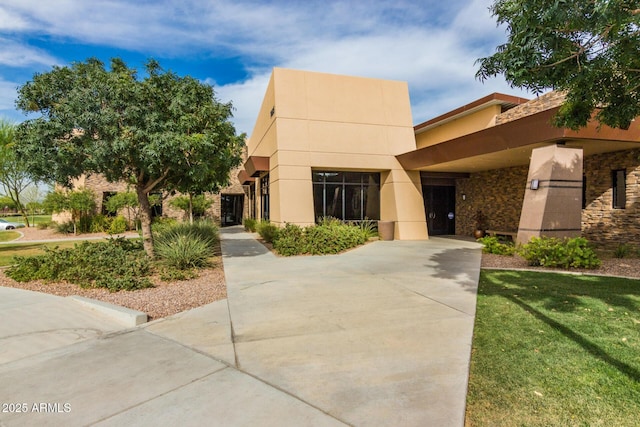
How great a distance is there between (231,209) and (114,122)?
21.9 m

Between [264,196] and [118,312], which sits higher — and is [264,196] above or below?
above

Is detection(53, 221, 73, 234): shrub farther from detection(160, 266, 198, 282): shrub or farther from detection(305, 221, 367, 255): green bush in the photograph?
detection(160, 266, 198, 282): shrub

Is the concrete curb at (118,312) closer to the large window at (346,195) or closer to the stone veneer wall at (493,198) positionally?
the large window at (346,195)

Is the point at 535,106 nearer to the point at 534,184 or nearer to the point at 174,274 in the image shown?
the point at 534,184

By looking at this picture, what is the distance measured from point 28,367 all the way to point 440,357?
441 centimetres

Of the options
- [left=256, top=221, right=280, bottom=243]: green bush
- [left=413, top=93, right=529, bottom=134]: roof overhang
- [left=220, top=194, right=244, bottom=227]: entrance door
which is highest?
[left=413, top=93, right=529, bottom=134]: roof overhang

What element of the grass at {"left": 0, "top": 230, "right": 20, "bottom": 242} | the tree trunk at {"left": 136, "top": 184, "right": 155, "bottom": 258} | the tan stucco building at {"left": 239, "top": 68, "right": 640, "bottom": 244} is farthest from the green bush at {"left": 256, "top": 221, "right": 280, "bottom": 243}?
the grass at {"left": 0, "top": 230, "right": 20, "bottom": 242}

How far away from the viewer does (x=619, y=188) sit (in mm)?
11719

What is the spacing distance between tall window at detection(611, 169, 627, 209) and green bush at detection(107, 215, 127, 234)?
2522 centimetres

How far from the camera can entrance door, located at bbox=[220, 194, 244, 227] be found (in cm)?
2896

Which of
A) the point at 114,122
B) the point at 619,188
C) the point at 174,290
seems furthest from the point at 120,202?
the point at 619,188

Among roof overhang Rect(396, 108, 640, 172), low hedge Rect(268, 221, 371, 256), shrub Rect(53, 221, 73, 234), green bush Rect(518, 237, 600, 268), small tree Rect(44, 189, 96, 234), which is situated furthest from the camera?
shrub Rect(53, 221, 73, 234)

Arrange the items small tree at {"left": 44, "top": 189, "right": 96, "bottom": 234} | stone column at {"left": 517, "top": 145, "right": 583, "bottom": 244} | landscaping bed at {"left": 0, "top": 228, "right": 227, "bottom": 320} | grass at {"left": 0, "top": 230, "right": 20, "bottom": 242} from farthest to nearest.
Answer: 1. small tree at {"left": 44, "top": 189, "right": 96, "bottom": 234}
2. grass at {"left": 0, "top": 230, "right": 20, "bottom": 242}
3. stone column at {"left": 517, "top": 145, "right": 583, "bottom": 244}
4. landscaping bed at {"left": 0, "top": 228, "right": 227, "bottom": 320}

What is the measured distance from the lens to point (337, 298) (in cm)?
626
